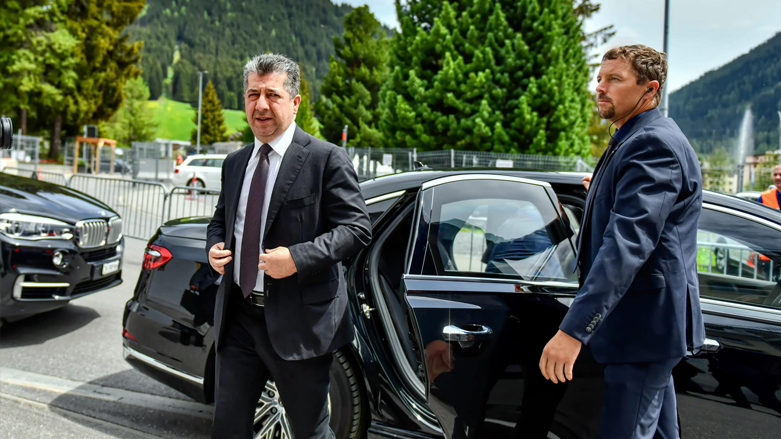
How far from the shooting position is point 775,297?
106 inches

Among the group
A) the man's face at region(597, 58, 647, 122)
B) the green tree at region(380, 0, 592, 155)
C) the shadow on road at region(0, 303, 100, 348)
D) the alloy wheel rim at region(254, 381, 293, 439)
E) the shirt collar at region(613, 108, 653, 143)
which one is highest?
the green tree at region(380, 0, 592, 155)

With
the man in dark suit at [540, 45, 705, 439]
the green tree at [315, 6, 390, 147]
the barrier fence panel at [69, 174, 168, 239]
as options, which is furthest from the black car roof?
the green tree at [315, 6, 390, 147]

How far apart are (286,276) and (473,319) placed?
729mm

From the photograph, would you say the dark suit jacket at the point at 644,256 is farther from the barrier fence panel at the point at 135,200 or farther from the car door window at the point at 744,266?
the barrier fence panel at the point at 135,200

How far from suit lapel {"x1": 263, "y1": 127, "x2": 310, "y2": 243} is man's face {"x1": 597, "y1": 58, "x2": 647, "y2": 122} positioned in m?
1.02

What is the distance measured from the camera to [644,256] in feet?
5.47

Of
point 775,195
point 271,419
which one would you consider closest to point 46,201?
point 271,419

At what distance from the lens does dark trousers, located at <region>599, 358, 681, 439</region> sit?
1.80 m

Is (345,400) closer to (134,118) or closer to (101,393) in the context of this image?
(101,393)

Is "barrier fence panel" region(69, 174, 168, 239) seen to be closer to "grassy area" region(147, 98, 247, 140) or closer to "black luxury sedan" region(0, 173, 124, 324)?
"black luxury sedan" region(0, 173, 124, 324)

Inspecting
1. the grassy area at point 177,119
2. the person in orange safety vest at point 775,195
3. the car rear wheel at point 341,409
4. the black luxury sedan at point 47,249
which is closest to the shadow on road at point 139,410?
the car rear wheel at point 341,409

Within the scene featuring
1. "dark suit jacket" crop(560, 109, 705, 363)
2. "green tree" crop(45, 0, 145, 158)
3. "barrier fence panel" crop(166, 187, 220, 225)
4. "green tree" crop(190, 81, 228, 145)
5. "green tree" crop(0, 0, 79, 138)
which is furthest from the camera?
"green tree" crop(190, 81, 228, 145)

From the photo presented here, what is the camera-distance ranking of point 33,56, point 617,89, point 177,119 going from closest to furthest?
point 617,89 < point 33,56 < point 177,119

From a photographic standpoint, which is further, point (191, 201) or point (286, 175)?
point (191, 201)
